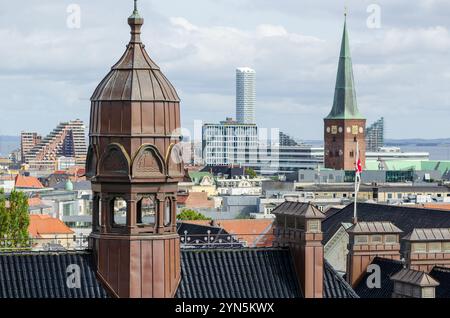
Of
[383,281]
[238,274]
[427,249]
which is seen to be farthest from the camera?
[427,249]

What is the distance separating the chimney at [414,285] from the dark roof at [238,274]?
6656mm

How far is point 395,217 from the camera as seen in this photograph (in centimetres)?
8938

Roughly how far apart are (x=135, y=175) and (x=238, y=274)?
3.26m

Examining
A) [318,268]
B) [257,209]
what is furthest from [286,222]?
[257,209]

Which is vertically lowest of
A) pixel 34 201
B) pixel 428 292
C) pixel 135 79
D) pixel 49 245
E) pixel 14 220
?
pixel 34 201

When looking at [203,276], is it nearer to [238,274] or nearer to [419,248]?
[238,274]

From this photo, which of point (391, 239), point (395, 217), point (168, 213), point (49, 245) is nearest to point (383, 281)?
point (391, 239)

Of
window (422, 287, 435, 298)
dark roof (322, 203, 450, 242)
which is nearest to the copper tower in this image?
window (422, 287, 435, 298)

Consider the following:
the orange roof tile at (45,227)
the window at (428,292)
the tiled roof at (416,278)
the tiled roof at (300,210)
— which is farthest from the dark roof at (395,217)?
the orange roof tile at (45,227)

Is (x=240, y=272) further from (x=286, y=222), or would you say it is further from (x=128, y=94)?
(x=128, y=94)

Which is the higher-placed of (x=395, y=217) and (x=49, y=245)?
(x=49, y=245)

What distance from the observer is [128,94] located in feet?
113

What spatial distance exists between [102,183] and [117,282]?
1.90 m

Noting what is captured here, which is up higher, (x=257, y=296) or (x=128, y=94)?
(x=128, y=94)
